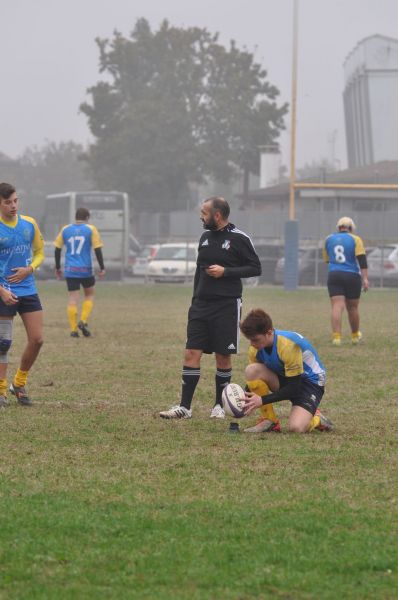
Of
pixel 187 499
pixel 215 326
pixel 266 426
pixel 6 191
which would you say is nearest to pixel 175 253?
pixel 6 191

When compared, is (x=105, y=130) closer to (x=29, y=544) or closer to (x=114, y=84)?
(x=114, y=84)

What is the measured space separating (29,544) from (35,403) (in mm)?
4941

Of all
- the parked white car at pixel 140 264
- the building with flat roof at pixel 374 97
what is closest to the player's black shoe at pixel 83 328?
the building with flat roof at pixel 374 97

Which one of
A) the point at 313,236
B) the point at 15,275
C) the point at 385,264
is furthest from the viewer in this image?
the point at 313,236

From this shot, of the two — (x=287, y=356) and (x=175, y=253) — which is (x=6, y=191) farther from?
(x=175, y=253)

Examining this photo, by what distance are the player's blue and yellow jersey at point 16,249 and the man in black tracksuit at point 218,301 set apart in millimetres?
1486

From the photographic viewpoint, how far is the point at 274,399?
8.41m

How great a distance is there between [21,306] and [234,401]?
2.47 m

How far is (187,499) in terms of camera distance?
21.1 ft

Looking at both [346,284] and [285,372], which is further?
[346,284]

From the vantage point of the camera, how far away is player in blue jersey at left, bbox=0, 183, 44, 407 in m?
9.77

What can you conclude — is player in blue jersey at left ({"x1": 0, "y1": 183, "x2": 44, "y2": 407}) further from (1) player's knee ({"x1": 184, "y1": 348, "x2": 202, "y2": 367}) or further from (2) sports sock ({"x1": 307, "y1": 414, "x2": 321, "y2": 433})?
(2) sports sock ({"x1": 307, "y1": 414, "x2": 321, "y2": 433})

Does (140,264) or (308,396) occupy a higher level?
(308,396)

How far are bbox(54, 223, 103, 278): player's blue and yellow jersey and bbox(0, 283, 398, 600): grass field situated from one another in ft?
19.2
